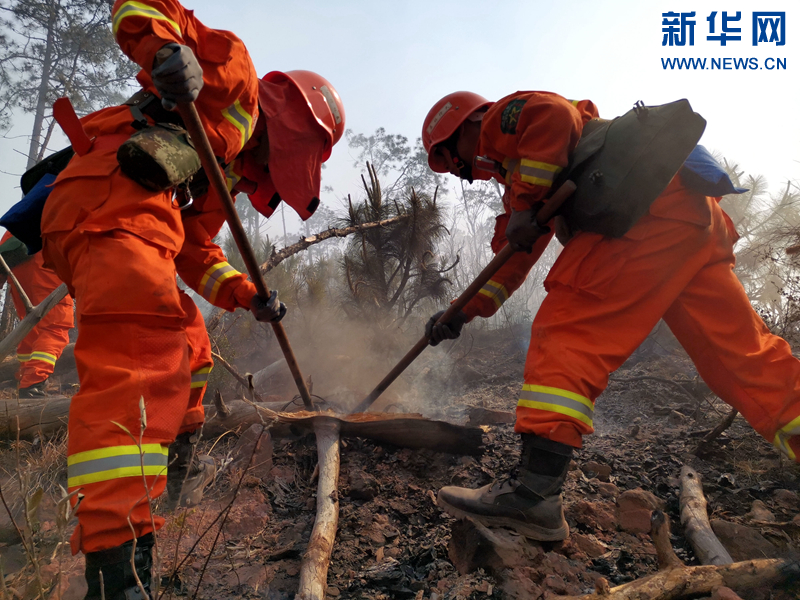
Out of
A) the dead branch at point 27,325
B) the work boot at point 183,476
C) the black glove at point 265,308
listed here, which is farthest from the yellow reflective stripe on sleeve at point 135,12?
the work boot at point 183,476

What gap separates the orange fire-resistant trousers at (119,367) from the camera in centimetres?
121

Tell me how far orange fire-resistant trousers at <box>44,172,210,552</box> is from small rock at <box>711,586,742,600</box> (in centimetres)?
166

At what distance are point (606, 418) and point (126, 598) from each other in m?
4.04

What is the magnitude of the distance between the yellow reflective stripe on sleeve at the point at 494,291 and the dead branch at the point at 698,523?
136 cm

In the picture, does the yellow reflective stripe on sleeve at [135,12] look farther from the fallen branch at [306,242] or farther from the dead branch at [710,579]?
the dead branch at [710,579]

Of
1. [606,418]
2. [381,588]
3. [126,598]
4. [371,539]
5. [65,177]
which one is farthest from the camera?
[606,418]

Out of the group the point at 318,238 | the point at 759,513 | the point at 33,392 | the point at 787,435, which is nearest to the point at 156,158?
the point at 787,435

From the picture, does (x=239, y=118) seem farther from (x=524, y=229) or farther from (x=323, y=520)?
(x=323, y=520)

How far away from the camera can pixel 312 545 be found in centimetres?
175

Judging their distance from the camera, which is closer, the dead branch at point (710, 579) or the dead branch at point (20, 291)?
the dead branch at point (710, 579)

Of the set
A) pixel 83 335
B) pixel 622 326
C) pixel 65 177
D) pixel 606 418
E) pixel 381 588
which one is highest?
pixel 65 177

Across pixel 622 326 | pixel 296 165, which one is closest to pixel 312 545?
pixel 622 326

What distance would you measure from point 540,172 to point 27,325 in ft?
7.88

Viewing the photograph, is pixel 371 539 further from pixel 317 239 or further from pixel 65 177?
pixel 317 239
